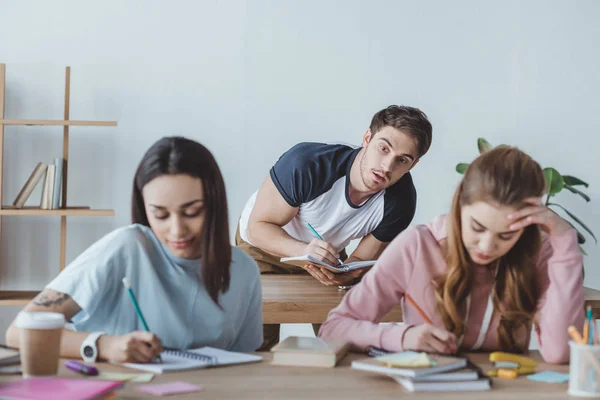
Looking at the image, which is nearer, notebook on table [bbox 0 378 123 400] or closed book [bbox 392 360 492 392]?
notebook on table [bbox 0 378 123 400]

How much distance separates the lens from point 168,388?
125cm

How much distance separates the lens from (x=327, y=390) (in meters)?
1.30

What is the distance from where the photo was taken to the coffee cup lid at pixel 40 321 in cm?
130

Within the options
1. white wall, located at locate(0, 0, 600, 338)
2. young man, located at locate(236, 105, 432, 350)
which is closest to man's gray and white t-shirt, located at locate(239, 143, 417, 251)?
young man, located at locate(236, 105, 432, 350)

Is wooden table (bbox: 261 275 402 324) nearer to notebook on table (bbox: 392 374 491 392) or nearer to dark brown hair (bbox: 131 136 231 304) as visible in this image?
dark brown hair (bbox: 131 136 231 304)

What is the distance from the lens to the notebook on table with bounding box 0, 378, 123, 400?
1.12 meters

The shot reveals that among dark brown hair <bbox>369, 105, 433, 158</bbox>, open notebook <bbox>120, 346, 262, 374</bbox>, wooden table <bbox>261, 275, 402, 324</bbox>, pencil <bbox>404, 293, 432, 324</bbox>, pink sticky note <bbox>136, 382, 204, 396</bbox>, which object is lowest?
wooden table <bbox>261, 275, 402, 324</bbox>

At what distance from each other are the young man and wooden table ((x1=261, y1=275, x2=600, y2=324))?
0.51ft

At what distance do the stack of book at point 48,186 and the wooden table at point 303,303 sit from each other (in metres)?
1.73

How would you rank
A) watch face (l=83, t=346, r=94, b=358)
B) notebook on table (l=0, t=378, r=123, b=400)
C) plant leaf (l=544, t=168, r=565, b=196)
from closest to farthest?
notebook on table (l=0, t=378, r=123, b=400) → watch face (l=83, t=346, r=94, b=358) → plant leaf (l=544, t=168, r=565, b=196)

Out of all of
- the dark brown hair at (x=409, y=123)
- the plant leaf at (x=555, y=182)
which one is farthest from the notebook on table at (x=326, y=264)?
the plant leaf at (x=555, y=182)

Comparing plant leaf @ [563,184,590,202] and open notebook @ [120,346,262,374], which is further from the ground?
plant leaf @ [563,184,590,202]

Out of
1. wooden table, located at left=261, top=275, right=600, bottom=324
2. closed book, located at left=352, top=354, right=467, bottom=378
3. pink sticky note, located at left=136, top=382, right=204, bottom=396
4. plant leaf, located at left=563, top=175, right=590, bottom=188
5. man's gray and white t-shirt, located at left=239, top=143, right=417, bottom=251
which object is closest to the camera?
pink sticky note, located at left=136, top=382, right=204, bottom=396

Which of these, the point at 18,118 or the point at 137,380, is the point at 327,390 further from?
the point at 18,118
